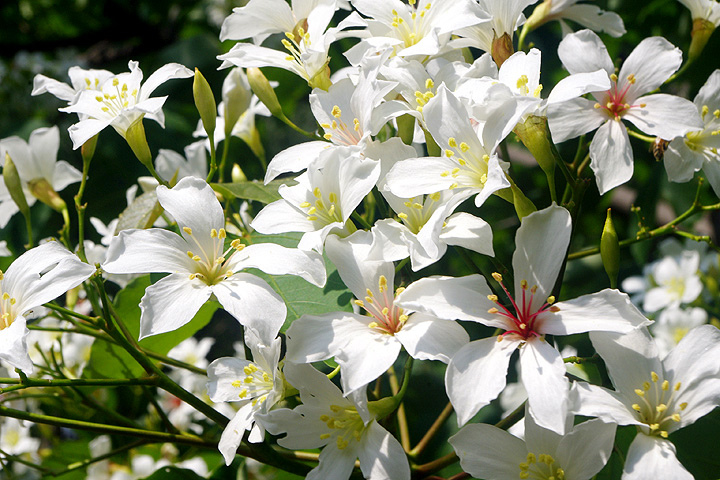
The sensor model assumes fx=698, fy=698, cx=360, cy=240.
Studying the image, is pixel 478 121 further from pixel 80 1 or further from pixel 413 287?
pixel 80 1

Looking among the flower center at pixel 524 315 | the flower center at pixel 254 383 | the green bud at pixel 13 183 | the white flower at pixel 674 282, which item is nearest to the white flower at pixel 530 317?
the flower center at pixel 524 315

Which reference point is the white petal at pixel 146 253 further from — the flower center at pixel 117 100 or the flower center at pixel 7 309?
the flower center at pixel 117 100

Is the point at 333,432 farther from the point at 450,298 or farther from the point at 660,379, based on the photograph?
the point at 660,379

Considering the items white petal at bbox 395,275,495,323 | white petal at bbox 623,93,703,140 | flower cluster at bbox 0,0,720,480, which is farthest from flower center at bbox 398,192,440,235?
white petal at bbox 623,93,703,140

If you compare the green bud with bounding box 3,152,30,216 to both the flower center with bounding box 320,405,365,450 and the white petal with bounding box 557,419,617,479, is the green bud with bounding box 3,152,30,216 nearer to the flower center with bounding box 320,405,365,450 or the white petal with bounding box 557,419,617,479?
the flower center with bounding box 320,405,365,450

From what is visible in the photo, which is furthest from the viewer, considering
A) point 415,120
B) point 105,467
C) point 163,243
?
point 105,467

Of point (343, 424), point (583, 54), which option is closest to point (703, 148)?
point (583, 54)

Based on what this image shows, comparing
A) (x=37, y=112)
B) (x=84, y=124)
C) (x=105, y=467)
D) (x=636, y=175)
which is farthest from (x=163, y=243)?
(x=37, y=112)
